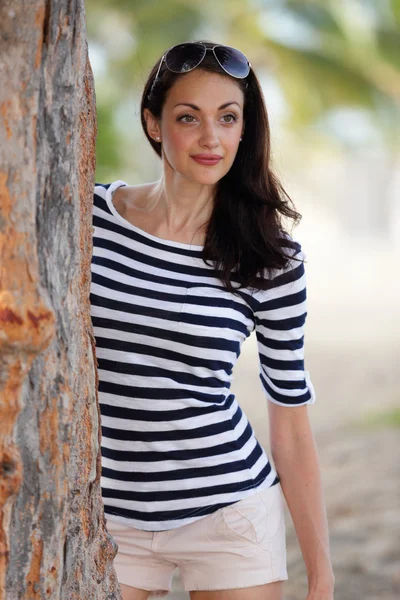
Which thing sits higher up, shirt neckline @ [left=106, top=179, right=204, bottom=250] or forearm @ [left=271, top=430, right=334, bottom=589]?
shirt neckline @ [left=106, top=179, right=204, bottom=250]

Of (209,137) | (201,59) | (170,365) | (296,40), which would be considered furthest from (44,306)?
(296,40)

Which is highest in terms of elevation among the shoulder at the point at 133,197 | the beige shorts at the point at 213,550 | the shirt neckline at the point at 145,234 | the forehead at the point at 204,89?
the forehead at the point at 204,89

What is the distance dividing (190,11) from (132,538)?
11.0m

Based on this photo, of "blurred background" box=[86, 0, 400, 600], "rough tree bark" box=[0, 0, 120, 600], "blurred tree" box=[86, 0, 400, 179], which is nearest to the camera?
"rough tree bark" box=[0, 0, 120, 600]

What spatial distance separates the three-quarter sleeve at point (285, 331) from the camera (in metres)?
1.97

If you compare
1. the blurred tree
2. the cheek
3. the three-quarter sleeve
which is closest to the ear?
the cheek

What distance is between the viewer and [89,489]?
5.21 feet

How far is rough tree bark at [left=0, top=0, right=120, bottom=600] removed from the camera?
4.07 ft

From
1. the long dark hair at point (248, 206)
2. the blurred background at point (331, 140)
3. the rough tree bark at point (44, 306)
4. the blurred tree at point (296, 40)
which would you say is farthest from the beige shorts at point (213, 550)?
the blurred tree at point (296, 40)

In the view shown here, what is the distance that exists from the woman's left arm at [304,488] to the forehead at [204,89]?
71 cm

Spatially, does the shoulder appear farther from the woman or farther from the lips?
the lips

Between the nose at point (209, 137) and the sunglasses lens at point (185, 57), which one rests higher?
the sunglasses lens at point (185, 57)

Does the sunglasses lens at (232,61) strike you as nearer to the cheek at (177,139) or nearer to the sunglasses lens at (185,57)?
the sunglasses lens at (185,57)

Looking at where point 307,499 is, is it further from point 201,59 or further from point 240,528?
point 201,59
